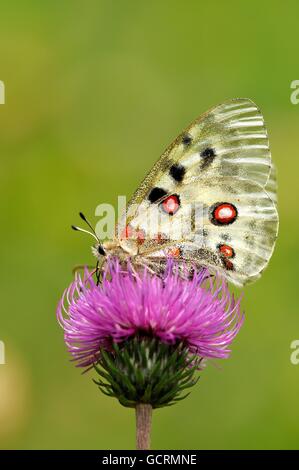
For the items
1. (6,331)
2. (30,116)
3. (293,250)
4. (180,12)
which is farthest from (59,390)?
(180,12)

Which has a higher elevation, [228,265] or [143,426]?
[228,265]

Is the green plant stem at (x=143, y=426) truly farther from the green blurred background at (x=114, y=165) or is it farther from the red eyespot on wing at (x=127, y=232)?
the green blurred background at (x=114, y=165)

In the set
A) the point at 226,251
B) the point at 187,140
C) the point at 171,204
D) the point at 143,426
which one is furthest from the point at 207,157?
the point at 143,426

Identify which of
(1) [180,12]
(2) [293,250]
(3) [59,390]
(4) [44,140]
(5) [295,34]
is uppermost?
(1) [180,12]

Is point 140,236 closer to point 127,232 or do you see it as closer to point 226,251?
point 127,232

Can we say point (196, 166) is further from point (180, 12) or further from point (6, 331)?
point (180, 12)

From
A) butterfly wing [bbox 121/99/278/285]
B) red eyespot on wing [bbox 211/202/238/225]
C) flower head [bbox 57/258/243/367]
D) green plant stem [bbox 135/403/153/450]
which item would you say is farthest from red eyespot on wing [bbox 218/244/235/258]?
green plant stem [bbox 135/403/153/450]
